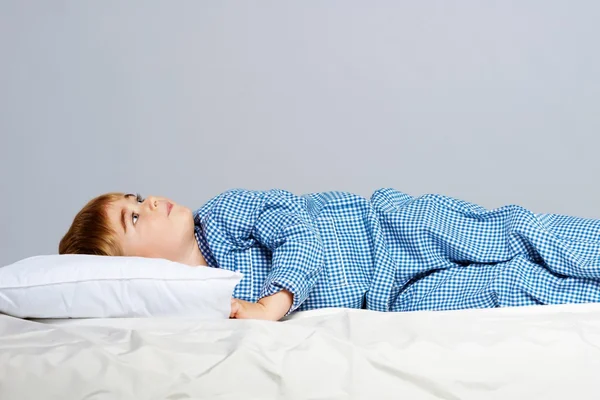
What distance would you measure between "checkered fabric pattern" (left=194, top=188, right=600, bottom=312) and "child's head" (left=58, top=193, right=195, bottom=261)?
107mm

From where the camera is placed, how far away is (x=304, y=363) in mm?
1424

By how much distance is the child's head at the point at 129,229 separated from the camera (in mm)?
1954

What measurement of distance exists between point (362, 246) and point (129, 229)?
589mm

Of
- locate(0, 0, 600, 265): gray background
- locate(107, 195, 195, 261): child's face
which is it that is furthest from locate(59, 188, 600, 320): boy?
locate(0, 0, 600, 265): gray background

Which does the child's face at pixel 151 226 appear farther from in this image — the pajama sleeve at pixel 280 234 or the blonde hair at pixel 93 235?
the pajama sleeve at pixel 280 234

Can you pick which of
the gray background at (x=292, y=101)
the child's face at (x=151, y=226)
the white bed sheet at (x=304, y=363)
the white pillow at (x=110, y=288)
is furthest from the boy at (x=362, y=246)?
the gray background at (x=292, y=101)

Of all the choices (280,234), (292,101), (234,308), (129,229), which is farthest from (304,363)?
(292,101)

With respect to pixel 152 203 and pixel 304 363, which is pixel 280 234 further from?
pixel 304 363

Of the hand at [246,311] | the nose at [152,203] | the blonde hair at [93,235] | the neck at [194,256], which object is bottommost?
the hand at [246,311]

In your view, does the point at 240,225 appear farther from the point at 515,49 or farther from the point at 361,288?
the point at 515,49

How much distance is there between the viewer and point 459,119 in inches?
129

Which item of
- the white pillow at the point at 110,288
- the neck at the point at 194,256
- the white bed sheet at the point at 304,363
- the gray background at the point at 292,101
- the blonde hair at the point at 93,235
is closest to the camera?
the white bed sheet at the point at 304,363

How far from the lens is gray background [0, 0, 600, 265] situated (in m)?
3.22

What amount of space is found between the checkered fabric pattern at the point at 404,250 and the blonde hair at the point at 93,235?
0.79 ft
